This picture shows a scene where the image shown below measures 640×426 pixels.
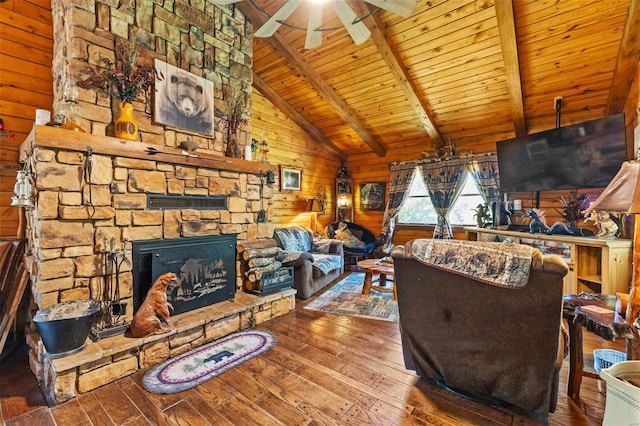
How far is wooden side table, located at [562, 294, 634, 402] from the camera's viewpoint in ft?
4.42

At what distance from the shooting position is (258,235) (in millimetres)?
3428

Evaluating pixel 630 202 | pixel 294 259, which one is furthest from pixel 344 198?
pixel 630 202

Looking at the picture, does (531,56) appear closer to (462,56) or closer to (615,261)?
(462,56)

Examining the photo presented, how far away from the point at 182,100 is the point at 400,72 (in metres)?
2.88

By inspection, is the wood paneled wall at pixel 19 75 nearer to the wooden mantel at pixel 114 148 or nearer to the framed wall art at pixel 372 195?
the wooden mantel at pixel 114 148

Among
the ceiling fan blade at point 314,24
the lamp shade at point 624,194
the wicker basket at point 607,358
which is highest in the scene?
the ceiling fan blade at point 314,24

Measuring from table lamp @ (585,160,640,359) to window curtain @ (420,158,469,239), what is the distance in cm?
397

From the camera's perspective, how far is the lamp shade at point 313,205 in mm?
5637

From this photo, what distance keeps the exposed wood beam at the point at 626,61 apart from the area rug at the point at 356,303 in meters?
3.67

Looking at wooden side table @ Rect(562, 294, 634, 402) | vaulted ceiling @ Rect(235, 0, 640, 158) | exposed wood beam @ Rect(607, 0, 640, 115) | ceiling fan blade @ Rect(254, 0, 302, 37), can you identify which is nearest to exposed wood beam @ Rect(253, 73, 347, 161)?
vaulted ceiling @ Rect(235, 0, 640, 158)

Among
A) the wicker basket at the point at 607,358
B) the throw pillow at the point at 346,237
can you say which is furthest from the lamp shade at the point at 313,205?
the wicker basket at the point at 607,358

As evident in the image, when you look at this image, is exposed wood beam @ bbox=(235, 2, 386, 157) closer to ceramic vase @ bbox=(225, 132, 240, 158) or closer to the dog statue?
ceramic vase @ bbox=(225, 132, 240, 158)

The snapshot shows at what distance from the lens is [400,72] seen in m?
3.95

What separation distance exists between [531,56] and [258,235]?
398 cm
